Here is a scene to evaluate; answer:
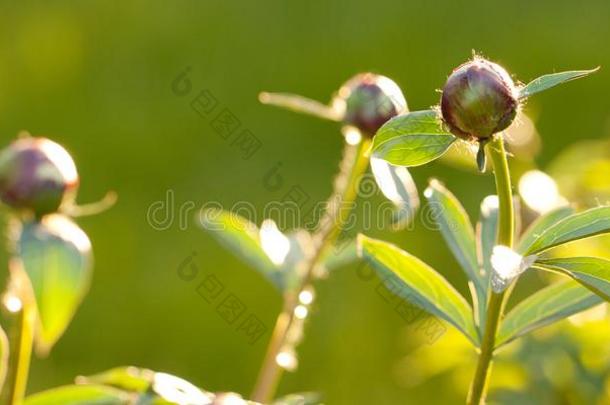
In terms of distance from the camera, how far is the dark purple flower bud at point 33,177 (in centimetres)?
91

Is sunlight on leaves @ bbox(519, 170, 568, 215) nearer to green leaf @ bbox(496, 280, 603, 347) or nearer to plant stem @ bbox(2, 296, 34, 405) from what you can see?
green leaf @ bbox(496, 280, 603, 347)

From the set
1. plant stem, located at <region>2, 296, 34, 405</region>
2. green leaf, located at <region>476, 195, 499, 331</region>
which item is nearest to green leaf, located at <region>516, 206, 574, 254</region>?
green leaf, located at <region>476, 195, 499, 331</region>

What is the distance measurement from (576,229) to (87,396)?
0.37 metres

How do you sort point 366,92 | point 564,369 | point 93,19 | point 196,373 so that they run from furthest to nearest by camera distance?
1. point 93,19
2. point 196,373
3. point 564,369
4. point 366,92

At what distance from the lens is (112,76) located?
144 inches

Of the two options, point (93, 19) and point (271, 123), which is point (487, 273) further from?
point (93, 19)

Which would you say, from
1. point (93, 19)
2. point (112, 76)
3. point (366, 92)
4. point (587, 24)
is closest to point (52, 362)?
point (112, 76)

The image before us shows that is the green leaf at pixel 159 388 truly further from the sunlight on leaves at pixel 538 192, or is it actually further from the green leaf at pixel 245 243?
the sunlight on leaves at pixel 538 192

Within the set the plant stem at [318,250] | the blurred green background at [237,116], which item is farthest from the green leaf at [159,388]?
the blurred green background at [237,116]

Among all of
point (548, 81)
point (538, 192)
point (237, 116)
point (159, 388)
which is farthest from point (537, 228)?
point (237, 116)

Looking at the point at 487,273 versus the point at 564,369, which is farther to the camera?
the point at 564,369

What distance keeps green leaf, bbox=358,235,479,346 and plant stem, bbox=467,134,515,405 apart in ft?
0.26

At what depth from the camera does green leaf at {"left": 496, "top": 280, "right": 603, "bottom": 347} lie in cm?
86

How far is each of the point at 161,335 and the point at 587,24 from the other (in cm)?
196
